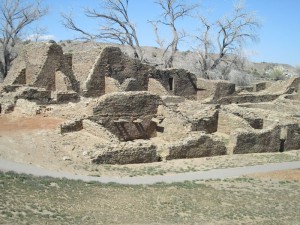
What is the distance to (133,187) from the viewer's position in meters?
13.6

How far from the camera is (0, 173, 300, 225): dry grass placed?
995 centimetres

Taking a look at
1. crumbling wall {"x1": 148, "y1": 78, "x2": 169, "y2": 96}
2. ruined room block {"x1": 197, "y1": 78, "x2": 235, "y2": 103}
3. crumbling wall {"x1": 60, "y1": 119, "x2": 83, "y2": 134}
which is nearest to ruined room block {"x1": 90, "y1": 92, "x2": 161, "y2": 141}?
crumbling wall {"x1": 60, "y1": 119, "x2": 83, "y2": 134}

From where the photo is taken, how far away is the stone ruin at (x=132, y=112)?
18.5 meters

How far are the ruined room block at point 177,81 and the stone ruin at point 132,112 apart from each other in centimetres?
16

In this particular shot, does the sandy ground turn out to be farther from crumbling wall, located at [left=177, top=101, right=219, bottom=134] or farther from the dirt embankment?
the dirt embankment

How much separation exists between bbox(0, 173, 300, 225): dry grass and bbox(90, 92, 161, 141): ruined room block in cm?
698

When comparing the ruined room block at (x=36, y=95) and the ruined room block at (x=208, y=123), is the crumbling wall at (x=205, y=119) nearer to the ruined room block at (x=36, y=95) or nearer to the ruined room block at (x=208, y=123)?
the ruined room block at (x=208, y=123)

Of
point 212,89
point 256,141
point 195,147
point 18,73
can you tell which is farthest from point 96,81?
point 212,89

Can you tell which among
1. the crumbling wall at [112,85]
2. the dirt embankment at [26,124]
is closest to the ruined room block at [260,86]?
the crumbling wall at [112,85]

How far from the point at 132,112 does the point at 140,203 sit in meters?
9.64

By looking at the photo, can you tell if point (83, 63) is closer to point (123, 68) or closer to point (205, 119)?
point (123, 68)

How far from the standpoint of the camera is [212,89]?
35906mm

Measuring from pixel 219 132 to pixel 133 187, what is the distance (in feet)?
37.1

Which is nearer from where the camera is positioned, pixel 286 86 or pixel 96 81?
pixel 96 81
